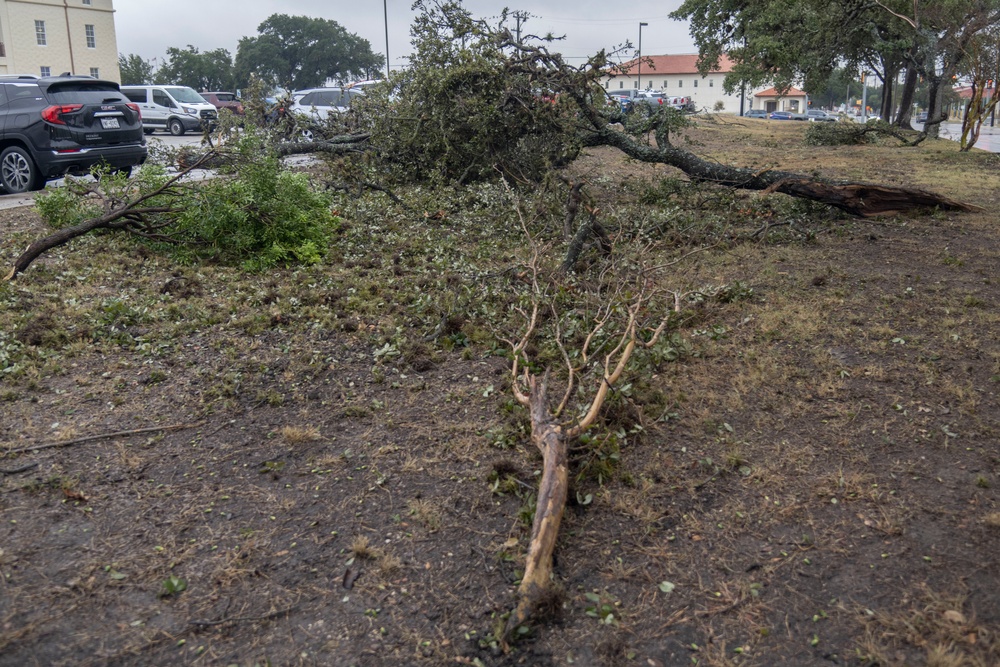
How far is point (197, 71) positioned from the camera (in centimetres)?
6719

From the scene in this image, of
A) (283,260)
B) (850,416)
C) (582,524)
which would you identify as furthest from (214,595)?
(283,260)

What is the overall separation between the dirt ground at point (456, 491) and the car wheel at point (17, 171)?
5.58 meters

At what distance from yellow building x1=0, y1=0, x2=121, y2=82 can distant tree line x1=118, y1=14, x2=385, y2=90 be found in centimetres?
1628

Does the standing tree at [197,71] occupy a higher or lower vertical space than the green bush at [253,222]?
higher

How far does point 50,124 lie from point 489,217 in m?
6.02

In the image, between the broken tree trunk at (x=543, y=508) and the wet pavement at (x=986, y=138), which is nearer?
the broken tree trunk at (x=543, y=508)

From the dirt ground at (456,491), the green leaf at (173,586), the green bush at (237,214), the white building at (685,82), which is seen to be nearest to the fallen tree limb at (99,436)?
the dirt ground at (456,491)

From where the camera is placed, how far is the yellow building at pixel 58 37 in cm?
4547

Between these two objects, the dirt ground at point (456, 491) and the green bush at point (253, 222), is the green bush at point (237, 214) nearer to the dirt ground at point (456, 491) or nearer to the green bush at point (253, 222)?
the green bush at point (253, 222)

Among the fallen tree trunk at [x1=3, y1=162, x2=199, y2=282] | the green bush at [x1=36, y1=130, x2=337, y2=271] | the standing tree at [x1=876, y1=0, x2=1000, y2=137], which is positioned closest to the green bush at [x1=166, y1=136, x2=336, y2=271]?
the green bush at [x1=36, y1=130, x2=337, y2=271]

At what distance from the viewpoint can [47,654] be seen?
2.43 m

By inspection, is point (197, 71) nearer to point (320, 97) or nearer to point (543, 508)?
point (320, 97)

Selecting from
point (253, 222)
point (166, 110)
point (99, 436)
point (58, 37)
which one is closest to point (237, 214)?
point (253, 222)

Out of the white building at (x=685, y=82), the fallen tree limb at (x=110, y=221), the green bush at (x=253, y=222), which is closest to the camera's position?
the fallen tree limb at (x=110, y=221)
